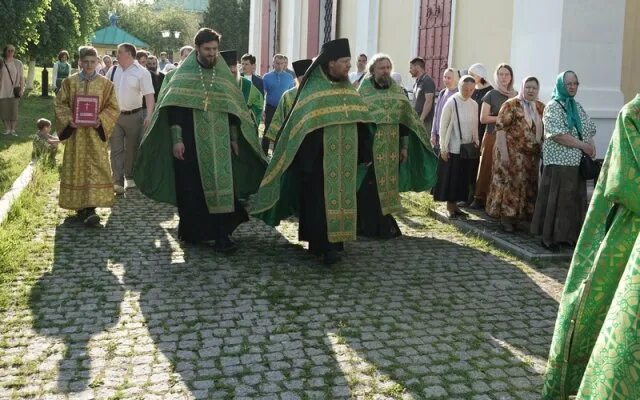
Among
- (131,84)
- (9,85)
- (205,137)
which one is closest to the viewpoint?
(205,137)

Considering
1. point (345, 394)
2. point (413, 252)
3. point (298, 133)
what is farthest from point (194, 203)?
point (345, 394)

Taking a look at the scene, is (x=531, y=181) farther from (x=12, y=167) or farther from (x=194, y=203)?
(x=12, y=167)

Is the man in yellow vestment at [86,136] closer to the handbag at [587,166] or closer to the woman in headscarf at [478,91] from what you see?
the woman in headscarf at [478,91]

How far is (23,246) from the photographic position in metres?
6.70

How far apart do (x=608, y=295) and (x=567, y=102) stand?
411 cm

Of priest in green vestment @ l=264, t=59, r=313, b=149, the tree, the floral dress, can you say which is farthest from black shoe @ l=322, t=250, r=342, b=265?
the tree

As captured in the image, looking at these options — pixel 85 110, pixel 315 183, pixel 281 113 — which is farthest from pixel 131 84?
pixel 315 183

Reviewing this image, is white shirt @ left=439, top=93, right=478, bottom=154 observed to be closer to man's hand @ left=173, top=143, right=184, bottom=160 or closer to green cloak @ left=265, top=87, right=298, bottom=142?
green cloak @ left=265, top=87, right=298, bottom=142

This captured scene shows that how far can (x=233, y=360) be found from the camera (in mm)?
4336

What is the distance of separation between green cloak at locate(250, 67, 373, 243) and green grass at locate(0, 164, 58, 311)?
2.14m

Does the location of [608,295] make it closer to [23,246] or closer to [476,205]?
[23,246]

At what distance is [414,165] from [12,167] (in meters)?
6.05

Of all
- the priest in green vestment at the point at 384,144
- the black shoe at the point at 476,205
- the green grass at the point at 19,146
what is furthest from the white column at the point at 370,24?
the priest in green vestment at the point at 384,144

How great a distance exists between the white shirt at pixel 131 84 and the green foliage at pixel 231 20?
4746cm
